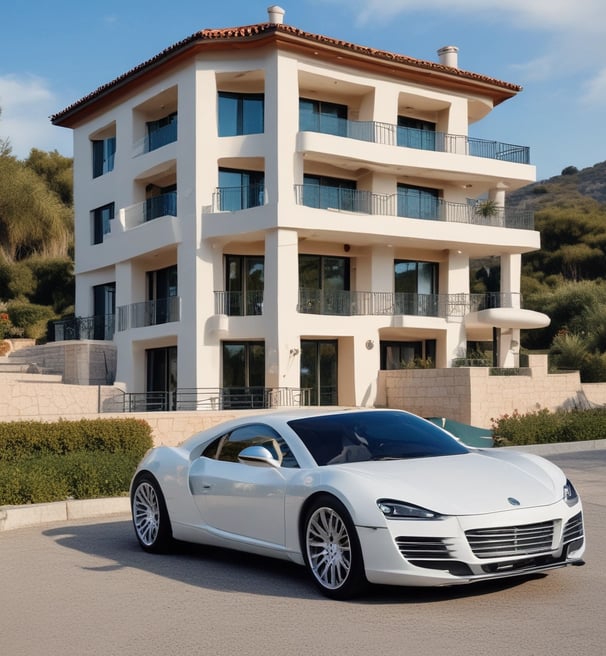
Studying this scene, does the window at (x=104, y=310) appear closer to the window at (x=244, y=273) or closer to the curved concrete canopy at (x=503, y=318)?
the window at (x=244, y=273)

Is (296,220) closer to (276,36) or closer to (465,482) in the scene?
(276,36)

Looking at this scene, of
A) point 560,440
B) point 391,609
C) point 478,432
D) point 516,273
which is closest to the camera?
point 391,609

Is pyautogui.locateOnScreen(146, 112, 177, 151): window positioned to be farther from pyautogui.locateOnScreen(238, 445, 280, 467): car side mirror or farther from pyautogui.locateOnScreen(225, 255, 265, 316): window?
pyautogui.locateOnScreen(238, 445, 280, 467): car side mirror

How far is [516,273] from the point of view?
133 ft

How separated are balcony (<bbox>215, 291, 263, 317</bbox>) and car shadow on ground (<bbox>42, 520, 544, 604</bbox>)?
→ 2381 centimetres

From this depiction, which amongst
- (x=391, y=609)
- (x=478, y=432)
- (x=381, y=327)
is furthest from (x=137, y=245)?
(x=391, y=609)

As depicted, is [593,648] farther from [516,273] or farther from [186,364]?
[516,273]

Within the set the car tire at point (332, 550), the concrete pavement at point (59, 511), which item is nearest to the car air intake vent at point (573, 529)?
the car tire at point (332, 550)

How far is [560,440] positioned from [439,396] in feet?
24.9

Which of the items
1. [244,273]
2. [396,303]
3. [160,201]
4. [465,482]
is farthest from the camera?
[160,201]

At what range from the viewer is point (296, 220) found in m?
34.2

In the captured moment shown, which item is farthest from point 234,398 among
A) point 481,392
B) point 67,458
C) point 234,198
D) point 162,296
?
point 67,458

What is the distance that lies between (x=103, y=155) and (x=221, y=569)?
35.9 meters

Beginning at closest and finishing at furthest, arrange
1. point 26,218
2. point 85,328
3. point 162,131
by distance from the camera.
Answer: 1. point 162,131
2. point 85,328
3. point 26,218
